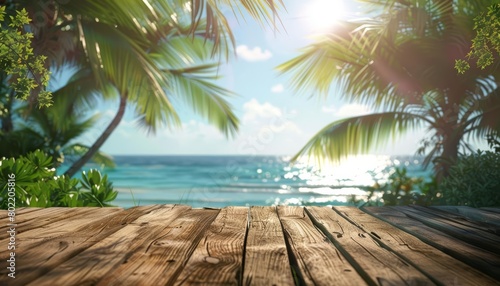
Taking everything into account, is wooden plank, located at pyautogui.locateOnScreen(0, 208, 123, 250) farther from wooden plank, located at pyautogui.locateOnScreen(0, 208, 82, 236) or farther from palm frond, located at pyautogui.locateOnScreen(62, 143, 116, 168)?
palm frond, located at pyautogui.locateOnScreen(62, 143, 116, 168)

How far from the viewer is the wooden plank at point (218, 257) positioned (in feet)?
4.55

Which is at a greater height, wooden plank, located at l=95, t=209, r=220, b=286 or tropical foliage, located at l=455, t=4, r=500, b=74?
tropical foliage, located at l=455, t=4, r=500, b=74

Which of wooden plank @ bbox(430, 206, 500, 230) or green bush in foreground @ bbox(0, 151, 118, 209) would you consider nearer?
wooden plank @ bbox(430, 206, 500, 230)

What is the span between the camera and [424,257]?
1.67 metres

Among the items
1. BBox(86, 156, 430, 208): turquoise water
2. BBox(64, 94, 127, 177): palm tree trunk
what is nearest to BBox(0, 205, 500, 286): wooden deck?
BBox(64, 94, 127, 177): palm tree trunk

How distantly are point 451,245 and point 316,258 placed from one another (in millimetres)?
594

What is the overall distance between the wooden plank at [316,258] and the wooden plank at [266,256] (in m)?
0.04

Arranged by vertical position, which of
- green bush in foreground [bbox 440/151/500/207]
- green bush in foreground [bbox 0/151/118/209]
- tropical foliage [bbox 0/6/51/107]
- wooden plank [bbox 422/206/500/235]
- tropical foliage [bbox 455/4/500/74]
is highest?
tropical foliage [bbox 455/4/500/74]

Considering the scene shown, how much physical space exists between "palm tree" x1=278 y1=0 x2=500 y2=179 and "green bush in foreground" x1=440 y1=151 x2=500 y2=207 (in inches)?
33.3

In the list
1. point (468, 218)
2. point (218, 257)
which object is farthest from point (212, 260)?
point (468, 218)

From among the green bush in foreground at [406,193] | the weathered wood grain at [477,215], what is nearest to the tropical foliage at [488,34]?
the weathered wood grain at [477,215]

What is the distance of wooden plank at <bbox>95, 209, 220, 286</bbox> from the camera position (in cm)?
138

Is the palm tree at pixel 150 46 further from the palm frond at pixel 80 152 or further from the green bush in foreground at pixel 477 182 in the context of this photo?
the green bush in foreground at pixel 477 182

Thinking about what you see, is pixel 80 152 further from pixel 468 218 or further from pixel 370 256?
pixel 370 256
